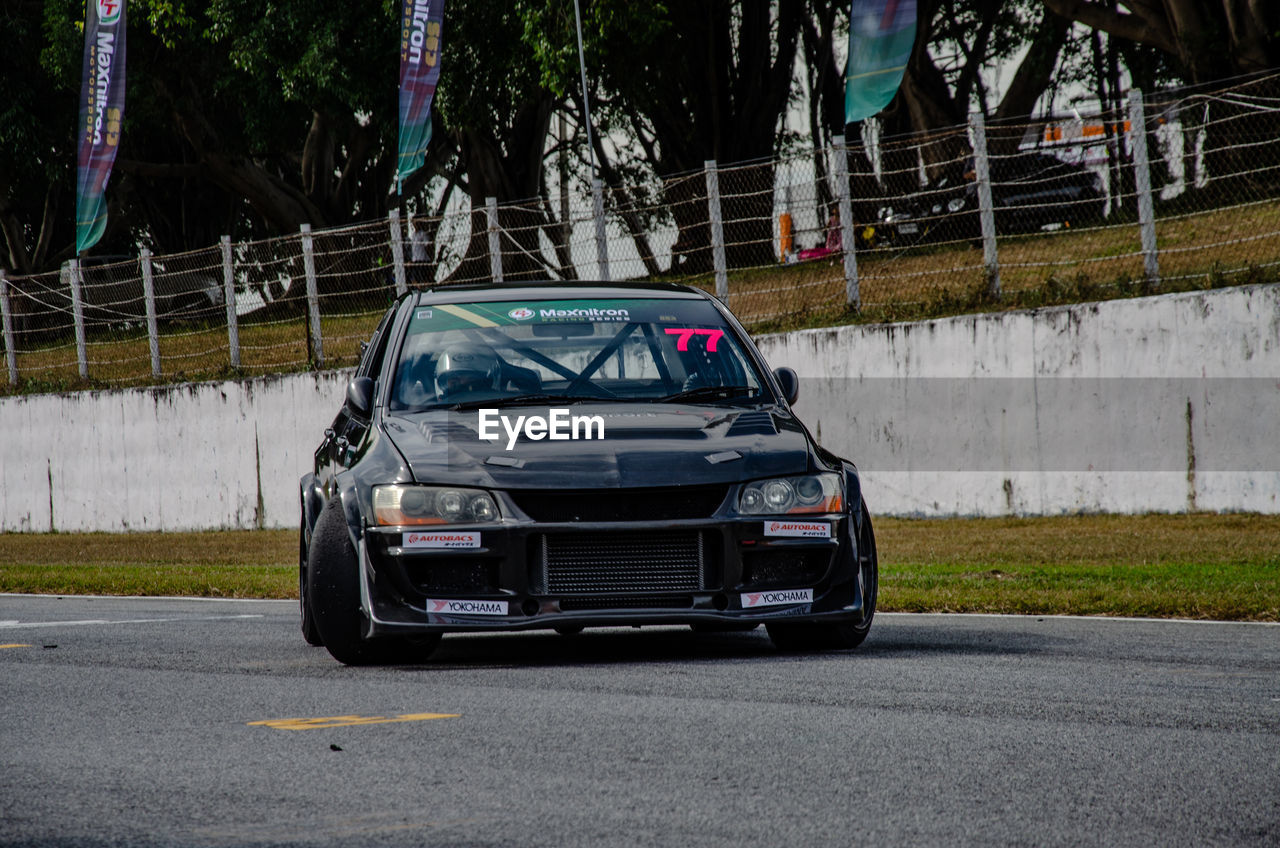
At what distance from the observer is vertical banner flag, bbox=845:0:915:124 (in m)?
18.8

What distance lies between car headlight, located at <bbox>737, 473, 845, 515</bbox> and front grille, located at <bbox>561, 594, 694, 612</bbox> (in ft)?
1.43

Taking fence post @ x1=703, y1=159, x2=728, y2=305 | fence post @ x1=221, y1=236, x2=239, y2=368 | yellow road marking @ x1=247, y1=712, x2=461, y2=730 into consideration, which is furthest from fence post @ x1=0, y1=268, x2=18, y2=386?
yellow road marking @ x1=247, y1=712, x2=461, y2=730

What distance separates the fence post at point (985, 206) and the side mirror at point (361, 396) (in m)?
9.56

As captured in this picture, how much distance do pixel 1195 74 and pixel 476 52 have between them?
11125 millimetres

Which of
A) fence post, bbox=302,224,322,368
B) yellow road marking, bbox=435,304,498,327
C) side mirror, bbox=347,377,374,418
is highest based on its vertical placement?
fence post, bbox=302,224,322,368

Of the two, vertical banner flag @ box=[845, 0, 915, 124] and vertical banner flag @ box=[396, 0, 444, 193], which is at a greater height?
vertical banner flag @ box=[396, 0, 444, 193]

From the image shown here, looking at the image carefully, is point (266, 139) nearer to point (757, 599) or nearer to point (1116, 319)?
point (1116, 319)

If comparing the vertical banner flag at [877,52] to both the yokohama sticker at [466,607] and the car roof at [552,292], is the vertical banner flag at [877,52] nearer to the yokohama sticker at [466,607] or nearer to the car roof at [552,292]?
the car roof at [552,292]

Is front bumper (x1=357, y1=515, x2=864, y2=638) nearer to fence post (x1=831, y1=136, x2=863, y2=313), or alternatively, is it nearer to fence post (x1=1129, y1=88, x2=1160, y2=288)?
fence post (x1=1129, y1=88, x2=1160, y2=288)

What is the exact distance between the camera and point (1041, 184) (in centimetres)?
1700

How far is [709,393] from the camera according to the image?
7.33 metres

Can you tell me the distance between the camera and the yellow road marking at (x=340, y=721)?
17.4 feet

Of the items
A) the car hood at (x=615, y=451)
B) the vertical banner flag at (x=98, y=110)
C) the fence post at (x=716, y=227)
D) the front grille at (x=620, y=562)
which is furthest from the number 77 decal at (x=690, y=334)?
the vertical banner flag at (x=98, y=110)

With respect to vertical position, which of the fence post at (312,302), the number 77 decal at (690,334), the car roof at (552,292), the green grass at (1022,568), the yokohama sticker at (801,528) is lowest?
the green grass at (1022,568)
